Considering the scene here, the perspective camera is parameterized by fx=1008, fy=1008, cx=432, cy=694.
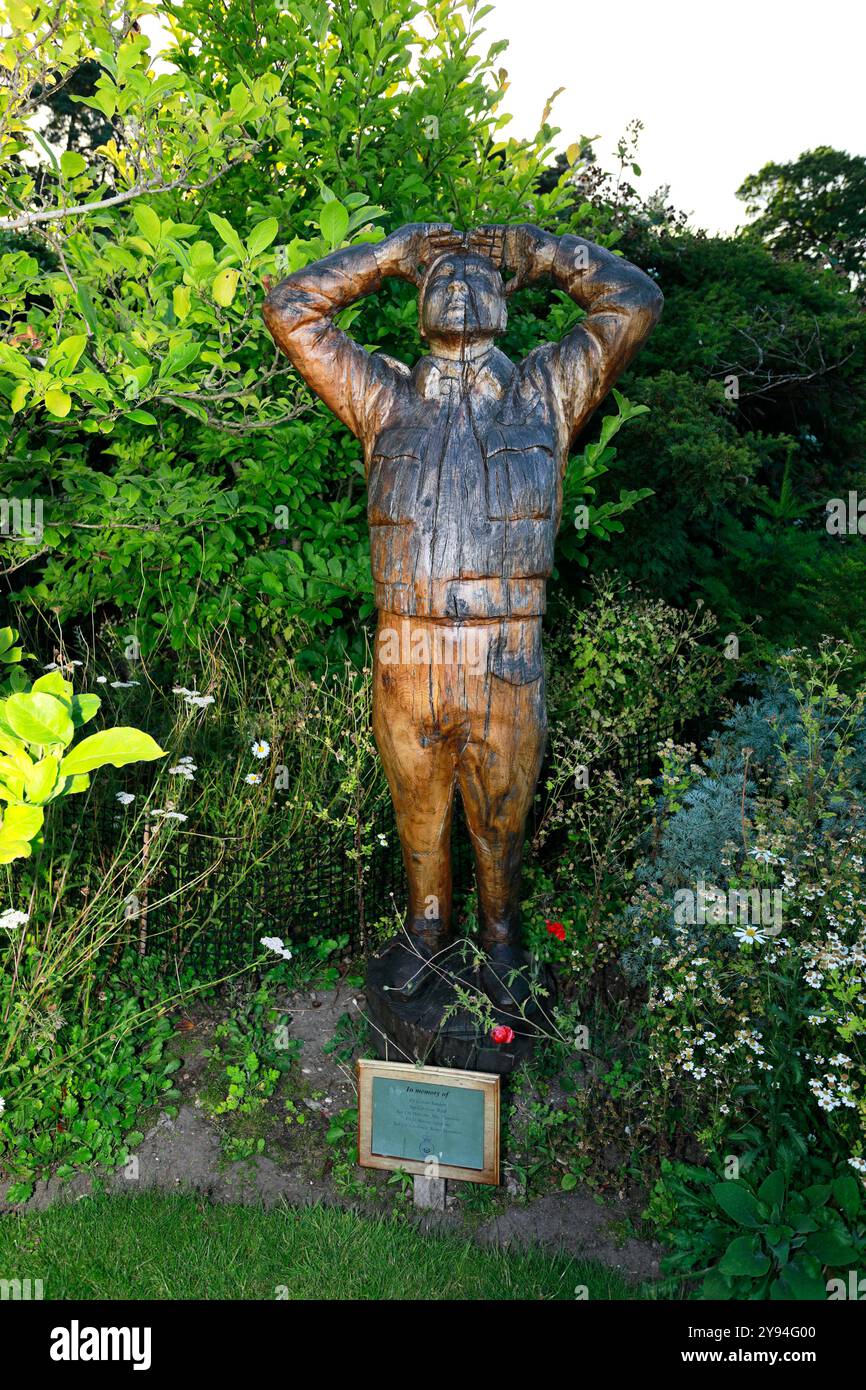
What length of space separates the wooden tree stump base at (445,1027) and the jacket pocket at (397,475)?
1484mm

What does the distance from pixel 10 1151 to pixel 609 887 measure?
2329mm

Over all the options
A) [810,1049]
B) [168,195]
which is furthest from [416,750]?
[168,195]

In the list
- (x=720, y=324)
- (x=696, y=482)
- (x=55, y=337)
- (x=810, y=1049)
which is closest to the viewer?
(x=810, y=1049)

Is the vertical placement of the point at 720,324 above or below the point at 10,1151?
above

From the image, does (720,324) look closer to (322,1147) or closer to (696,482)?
(696,482)

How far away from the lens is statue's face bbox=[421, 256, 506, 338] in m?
2.89

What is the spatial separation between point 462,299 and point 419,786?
1.45 metres

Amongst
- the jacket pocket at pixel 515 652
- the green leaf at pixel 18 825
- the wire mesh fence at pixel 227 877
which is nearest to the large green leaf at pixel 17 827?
the green leaf at pixel 18 825

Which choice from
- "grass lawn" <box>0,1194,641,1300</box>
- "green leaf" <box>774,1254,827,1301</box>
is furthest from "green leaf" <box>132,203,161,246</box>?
"green leaf" <box>774,1254,827,1301</box>

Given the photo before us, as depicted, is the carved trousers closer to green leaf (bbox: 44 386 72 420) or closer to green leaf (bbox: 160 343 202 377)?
green leaf (bbox: 160 343 202 377)

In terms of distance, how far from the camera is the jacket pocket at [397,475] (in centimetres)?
292

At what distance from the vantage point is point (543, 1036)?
10.6 ft

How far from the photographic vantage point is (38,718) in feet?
6.10
